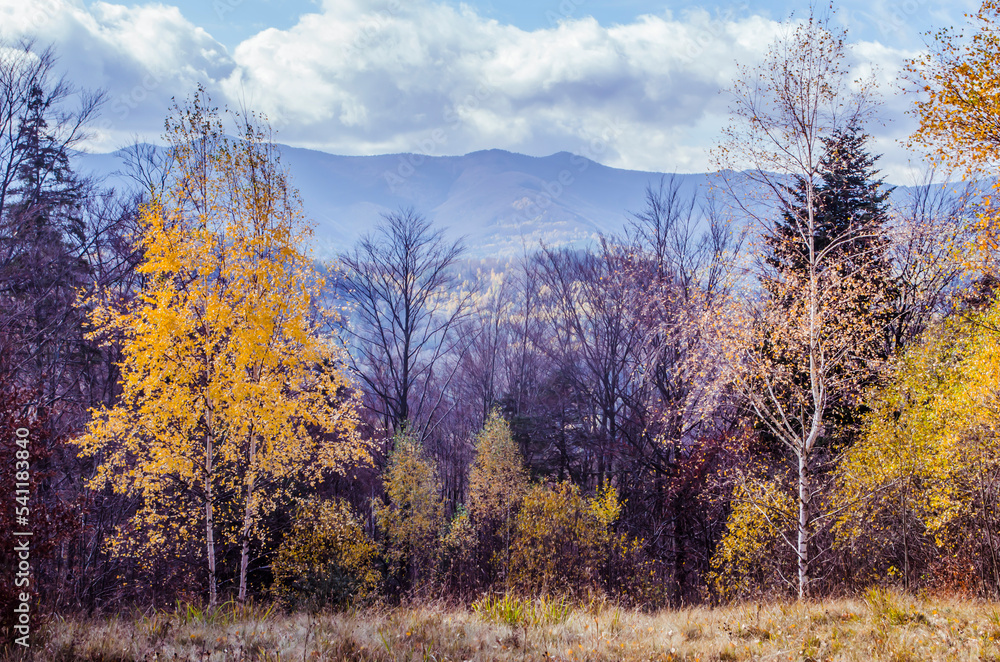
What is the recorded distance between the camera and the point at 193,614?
23.6 feet

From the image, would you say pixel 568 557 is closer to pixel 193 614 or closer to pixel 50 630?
pixel 193 614

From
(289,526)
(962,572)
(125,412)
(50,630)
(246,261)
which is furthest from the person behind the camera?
(289,526)

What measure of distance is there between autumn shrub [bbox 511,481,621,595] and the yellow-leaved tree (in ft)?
29.1

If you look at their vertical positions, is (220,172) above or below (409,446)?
above

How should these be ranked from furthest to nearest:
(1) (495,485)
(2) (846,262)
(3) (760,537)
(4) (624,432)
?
(1) (495,485) → (4) (624,432) → (3) (760,537) → (2) (846,262)

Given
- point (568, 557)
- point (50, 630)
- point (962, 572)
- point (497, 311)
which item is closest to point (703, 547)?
point (568, 557)

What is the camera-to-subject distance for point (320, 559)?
15031mm

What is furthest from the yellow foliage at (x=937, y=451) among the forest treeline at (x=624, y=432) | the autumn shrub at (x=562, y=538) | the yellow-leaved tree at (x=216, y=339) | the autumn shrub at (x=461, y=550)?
the autumn shrub at (x=461, y=550)

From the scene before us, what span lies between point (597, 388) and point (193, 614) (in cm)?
2206

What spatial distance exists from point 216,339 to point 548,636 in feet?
24.4

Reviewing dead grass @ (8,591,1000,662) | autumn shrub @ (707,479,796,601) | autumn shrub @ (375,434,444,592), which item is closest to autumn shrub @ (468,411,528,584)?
autumn shrub @ (375,434,444,592)

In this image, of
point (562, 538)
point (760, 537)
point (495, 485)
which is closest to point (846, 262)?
point (760, 537)

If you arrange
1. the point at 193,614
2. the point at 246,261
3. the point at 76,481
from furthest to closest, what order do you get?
1. the point at 76,481
2. the point at 246,261
3. the point at 193,614

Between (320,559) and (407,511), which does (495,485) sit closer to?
(407,511)
